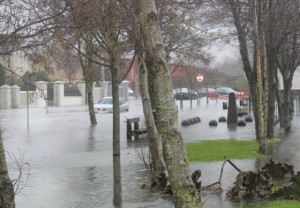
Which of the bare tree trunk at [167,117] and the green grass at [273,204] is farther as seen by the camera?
the green grass at [273,204]

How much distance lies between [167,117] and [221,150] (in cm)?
1218

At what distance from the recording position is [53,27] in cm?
920

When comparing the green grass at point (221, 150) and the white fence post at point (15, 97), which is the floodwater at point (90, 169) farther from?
the white fence post at point (15, 97)

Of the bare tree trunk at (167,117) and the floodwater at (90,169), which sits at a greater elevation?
the bare tree trunk at (167,117)

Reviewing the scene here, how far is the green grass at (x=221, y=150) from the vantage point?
1570 cm

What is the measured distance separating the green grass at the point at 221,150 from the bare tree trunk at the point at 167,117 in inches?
394

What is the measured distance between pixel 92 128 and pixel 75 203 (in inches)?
752

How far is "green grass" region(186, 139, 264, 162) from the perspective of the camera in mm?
15695

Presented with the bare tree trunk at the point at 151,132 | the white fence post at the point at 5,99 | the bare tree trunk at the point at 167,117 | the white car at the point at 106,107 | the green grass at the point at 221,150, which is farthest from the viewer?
the white fence post at the point at 5,99

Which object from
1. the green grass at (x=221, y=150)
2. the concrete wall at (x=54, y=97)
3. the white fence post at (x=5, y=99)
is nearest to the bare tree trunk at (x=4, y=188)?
the green grass at (x=221, y=150)

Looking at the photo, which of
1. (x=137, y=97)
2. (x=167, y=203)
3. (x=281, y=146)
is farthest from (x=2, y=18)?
(x=137, y=97)

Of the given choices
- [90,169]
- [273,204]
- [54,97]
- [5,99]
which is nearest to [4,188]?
[273,204]

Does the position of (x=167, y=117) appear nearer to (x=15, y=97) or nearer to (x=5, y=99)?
(x=5, y=99)

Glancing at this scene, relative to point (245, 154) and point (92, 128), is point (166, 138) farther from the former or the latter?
point (92, 128)
